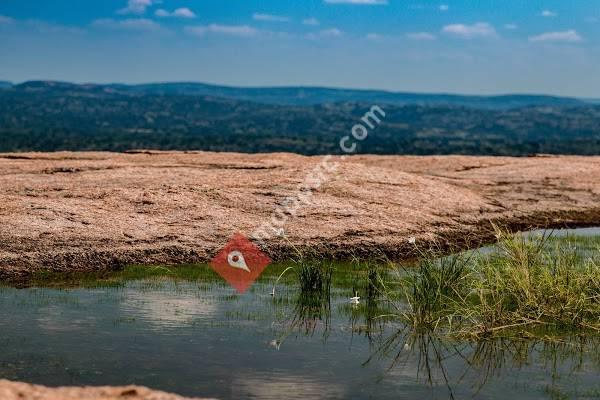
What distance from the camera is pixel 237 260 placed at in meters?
18.2

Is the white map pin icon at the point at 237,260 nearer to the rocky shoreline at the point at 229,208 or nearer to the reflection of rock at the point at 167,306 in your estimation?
the rocky shoreline at the point at 229,208

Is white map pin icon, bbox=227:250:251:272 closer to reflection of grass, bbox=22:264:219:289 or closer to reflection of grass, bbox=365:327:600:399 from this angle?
reflection of grass, bbox=22:264:219:289

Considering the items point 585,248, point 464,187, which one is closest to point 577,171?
point 464,187

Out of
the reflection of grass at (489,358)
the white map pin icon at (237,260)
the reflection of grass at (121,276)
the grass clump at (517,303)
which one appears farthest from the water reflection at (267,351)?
the white map pin icon at (237,260)

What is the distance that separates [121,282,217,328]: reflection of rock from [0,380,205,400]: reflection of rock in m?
3.52

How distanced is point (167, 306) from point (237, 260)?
4.43 m

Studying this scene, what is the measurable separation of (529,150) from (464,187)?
100922 mm

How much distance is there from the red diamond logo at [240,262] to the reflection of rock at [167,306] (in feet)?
4.35

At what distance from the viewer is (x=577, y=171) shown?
31484 millimetres

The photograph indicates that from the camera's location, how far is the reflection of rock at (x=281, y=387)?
9.43m

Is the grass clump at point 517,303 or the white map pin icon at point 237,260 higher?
the grass clump at point 517,303

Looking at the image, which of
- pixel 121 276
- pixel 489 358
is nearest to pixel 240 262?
pixel 121 276

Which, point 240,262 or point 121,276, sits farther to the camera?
point 240,262

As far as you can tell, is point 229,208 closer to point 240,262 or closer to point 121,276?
point 240,262
